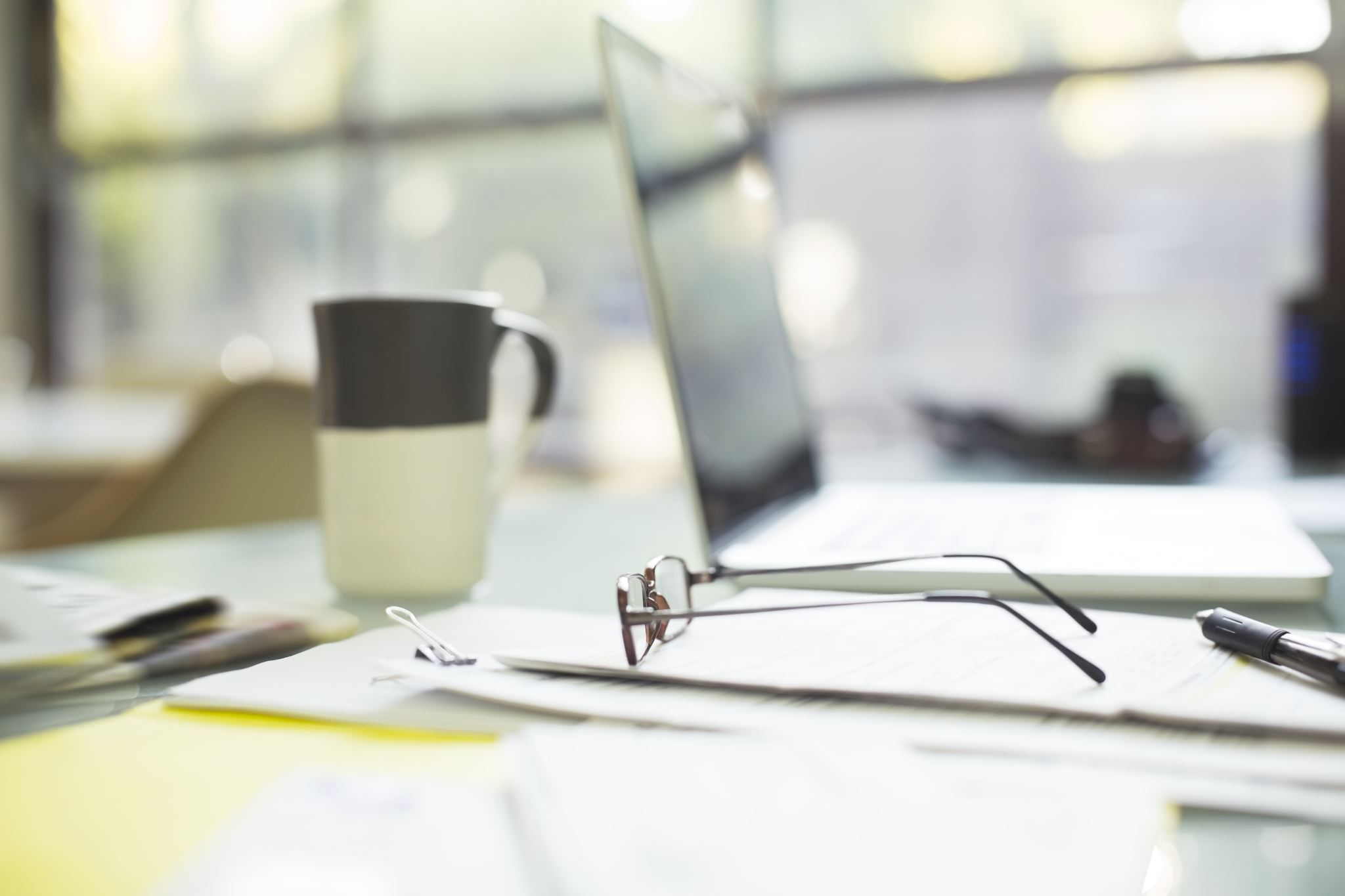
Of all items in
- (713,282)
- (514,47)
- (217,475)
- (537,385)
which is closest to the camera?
(537,385)

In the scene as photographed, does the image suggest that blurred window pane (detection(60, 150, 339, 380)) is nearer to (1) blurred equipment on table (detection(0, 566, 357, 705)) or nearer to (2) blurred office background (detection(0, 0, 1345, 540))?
(2) blurred office background (detection(0, 0, 1345, 540))

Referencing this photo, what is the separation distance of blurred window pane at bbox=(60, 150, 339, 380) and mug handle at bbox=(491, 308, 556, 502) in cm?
403

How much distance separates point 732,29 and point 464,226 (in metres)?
1.27

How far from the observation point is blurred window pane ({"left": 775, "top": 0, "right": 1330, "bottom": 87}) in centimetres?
324

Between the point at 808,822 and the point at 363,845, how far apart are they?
0.36ft

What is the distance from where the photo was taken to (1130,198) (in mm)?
3541

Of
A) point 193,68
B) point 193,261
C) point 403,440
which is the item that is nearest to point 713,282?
point 403,440

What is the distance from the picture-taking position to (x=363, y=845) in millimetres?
262

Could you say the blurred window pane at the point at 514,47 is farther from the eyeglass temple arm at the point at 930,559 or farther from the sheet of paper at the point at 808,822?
the sheet of paper at the point at 808,822

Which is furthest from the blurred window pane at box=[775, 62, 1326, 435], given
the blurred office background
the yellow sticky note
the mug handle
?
the yellow sticky note

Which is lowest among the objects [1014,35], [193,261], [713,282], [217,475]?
[217,475]

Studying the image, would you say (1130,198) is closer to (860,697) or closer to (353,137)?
(353,137)

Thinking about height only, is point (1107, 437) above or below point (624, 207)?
below

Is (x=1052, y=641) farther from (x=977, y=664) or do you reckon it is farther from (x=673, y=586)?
(x=673, y=586)
